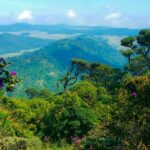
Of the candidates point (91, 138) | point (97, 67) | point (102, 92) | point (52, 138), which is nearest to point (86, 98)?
point (102, 92)

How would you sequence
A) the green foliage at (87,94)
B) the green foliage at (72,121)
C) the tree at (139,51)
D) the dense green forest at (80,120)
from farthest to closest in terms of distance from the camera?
1. the tree at (139,51)
2. the green foliage at (87,94)
3. the green foliage at (72,121)
4. the dense green forest at (80,120)

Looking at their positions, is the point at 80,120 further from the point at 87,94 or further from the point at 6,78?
the point at 6,78

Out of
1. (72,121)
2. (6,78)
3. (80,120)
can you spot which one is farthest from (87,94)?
(6,78)

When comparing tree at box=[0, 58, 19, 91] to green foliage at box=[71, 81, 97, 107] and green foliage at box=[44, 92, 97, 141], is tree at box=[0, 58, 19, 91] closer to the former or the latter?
green foliage at box=[44, 92, 97, 141]

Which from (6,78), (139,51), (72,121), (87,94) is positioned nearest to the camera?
(6,78)

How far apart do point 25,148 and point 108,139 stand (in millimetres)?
2669

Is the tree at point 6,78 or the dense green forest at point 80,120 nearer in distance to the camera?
the tree at point 6,78

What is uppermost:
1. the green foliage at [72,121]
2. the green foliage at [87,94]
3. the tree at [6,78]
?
the tree at [6,78]

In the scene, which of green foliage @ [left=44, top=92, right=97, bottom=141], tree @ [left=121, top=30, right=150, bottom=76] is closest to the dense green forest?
green foliage @ [left=44, top=92, right=97, bottom=141]

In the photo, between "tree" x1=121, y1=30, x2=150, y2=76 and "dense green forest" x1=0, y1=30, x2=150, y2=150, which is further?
"tree" x1=121, y1=30, x2=150, y2=76

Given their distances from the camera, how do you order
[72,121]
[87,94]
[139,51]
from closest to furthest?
[72,121]
[87,94]
[139,51]

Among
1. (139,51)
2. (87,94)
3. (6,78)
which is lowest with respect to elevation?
(87,94)

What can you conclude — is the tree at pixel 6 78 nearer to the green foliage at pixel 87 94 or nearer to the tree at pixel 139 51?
the green foliage at pixel 87 94

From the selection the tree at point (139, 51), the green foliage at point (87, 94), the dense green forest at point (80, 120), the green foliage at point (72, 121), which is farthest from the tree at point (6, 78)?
the tree at point (139, 51)
